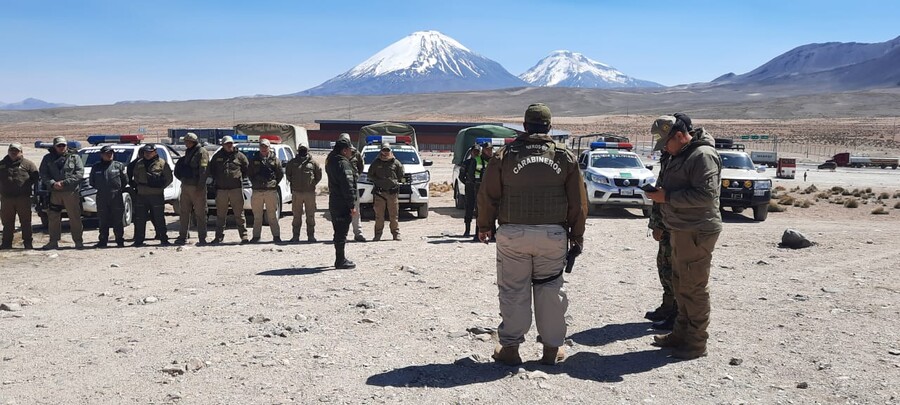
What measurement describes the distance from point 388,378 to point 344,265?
4439mm

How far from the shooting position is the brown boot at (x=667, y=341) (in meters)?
5.95

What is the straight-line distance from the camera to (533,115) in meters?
5.32

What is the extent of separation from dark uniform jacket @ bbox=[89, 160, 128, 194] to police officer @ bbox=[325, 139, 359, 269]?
12.8 ft

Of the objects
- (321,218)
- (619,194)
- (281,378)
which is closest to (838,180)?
(619,194)

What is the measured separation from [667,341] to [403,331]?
2135 millimetres

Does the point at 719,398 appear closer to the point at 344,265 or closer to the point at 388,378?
the point at 388,378

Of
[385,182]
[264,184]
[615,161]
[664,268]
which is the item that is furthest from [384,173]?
[615,161]

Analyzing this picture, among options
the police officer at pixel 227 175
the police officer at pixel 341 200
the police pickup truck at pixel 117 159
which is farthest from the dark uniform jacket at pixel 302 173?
the police pickup truck at pixel 117 159

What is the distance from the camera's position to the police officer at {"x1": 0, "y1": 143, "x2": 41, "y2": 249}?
11312mm

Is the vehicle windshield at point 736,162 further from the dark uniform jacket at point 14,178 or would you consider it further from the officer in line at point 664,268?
the dark uniform jacket at point 14,178

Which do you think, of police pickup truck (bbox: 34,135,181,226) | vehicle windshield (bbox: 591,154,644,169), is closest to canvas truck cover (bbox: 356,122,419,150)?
vehicle windshield (bbox: 591,154,644,169)

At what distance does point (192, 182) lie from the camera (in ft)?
39.8

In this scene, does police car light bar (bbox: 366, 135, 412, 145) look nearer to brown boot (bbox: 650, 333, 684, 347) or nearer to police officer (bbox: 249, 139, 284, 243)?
police officer (bbox: 249, 139, 284, 243)

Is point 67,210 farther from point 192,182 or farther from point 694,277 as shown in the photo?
point 694,277
